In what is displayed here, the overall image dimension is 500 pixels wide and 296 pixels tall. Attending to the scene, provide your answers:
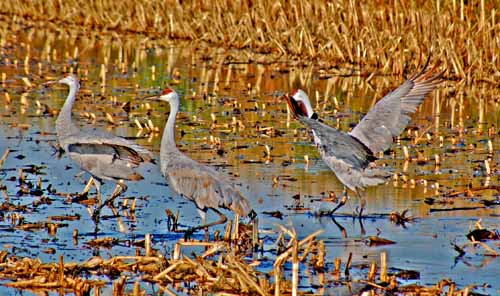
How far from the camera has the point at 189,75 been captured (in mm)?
18031

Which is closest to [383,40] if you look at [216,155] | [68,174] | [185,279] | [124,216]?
[216,155]

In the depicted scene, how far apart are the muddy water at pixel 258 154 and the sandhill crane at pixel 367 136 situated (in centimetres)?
29

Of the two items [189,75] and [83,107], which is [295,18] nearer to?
[189,75]

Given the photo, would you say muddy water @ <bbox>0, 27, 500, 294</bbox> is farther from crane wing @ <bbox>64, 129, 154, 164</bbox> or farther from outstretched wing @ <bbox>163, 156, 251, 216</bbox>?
crane wing @ <bbox>64, 129, 154, 164</bbox>

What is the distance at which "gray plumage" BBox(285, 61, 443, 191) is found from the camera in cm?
912

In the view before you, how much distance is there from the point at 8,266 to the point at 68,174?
379 centimetres

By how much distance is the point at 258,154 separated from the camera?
1159 cm

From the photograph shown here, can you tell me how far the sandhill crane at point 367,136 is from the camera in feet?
29.9

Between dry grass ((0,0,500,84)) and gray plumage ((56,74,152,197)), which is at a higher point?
dry grass ((0,0,500,84))

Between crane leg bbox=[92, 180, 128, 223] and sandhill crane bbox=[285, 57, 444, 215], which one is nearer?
crane leg bbox=[92, 180, 128, 223]

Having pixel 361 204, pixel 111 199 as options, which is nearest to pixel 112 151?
pixel 111 199

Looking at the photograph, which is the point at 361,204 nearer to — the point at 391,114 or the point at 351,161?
the point at 351,161

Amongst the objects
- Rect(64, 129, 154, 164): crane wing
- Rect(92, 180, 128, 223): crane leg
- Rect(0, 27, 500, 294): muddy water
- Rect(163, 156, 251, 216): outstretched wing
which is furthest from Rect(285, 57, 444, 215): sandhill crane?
Rect(92, 180, 128, 223): crane leg

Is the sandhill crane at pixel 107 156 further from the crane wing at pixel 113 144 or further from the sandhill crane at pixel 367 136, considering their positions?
the sandhill crane at pixel 367 136
